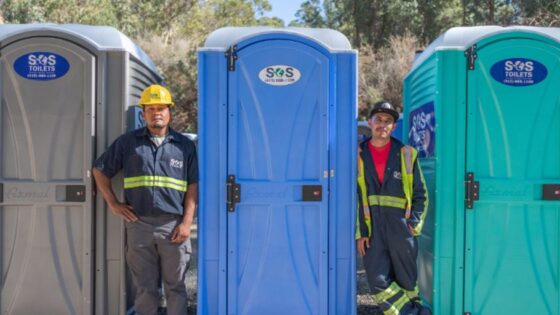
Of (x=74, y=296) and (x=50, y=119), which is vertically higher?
(x=50, y=119)

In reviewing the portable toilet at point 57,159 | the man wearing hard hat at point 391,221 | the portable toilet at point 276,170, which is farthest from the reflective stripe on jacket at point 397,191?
the portable toilet at point 57,159

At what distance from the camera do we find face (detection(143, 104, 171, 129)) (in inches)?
158

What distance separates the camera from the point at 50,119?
4.14m

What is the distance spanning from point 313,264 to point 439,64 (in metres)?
1.74

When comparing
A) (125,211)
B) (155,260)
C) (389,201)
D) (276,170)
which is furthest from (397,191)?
(125,211)

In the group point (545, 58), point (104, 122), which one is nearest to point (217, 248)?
Result: point (104, 122)

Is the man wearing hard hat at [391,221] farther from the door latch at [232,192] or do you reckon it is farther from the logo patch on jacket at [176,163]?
the logo patch on jacket at [176,163]

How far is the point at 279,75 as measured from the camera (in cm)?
402

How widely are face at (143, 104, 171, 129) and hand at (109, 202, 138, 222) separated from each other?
607 mm

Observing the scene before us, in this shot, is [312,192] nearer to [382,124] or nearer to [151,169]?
[382,124]

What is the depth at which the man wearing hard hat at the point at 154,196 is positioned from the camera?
12.9 ft

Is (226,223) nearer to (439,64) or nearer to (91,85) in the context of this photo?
(91,85)

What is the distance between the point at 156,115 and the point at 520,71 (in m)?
2.64

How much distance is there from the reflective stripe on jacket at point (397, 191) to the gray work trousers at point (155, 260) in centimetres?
134
